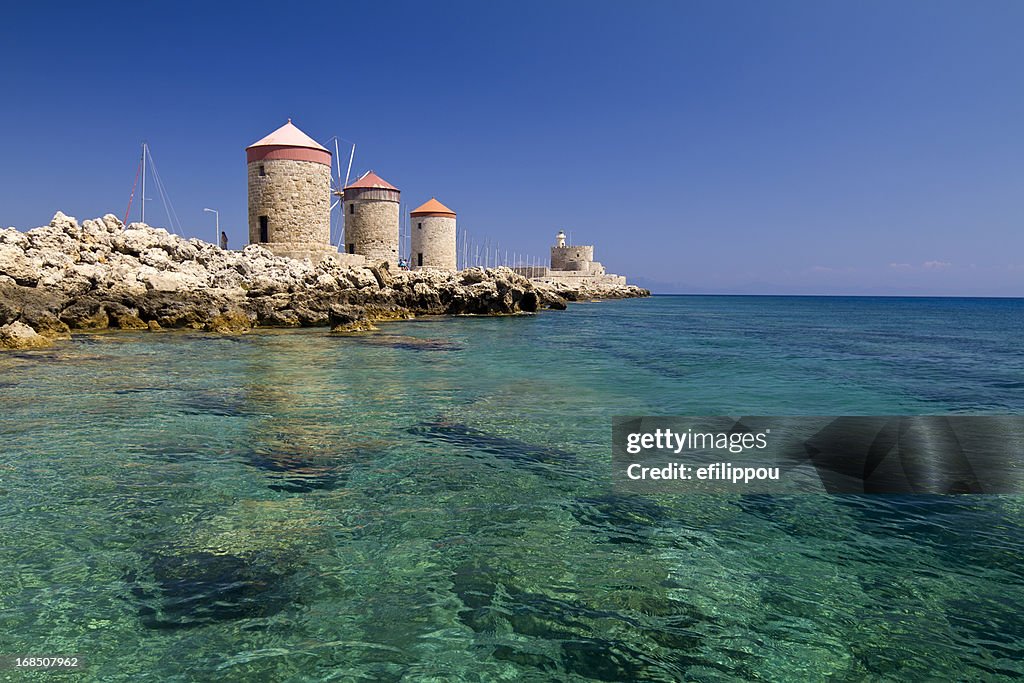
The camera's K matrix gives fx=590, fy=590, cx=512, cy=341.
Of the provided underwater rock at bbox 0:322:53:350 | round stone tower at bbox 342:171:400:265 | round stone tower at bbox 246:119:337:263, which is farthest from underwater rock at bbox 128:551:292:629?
round stone tower at bbox 342:171:400:265

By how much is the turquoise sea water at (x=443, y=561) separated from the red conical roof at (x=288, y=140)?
21566 mm

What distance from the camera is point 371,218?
32.3 meters

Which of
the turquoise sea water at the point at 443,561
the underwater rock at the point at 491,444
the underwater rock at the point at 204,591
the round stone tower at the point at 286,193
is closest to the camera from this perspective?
the turquoise sea water at the point at 443,561

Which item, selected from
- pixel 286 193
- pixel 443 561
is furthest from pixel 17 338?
pixel 286 193

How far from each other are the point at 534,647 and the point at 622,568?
812mm

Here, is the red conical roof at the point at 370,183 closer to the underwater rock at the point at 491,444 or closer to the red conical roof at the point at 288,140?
the red conical roof at the point at 288,140

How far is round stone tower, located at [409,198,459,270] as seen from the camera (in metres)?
37.2

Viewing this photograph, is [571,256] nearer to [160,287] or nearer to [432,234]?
[432,234]

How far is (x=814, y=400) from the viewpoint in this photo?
27.2 feet

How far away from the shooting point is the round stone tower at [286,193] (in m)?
25.9

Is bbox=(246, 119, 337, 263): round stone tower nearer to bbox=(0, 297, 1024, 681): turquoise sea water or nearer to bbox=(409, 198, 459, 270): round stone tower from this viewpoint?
bbox=(409, 198, 459, 270): round stone tower

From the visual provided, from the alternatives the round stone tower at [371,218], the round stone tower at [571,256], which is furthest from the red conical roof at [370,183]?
the round stone tower at [571,256]

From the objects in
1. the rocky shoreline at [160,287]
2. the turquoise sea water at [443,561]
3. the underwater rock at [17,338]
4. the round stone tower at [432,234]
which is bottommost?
the turquoise sea water at [443,561]

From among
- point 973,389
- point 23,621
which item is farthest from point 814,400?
point 23,621
